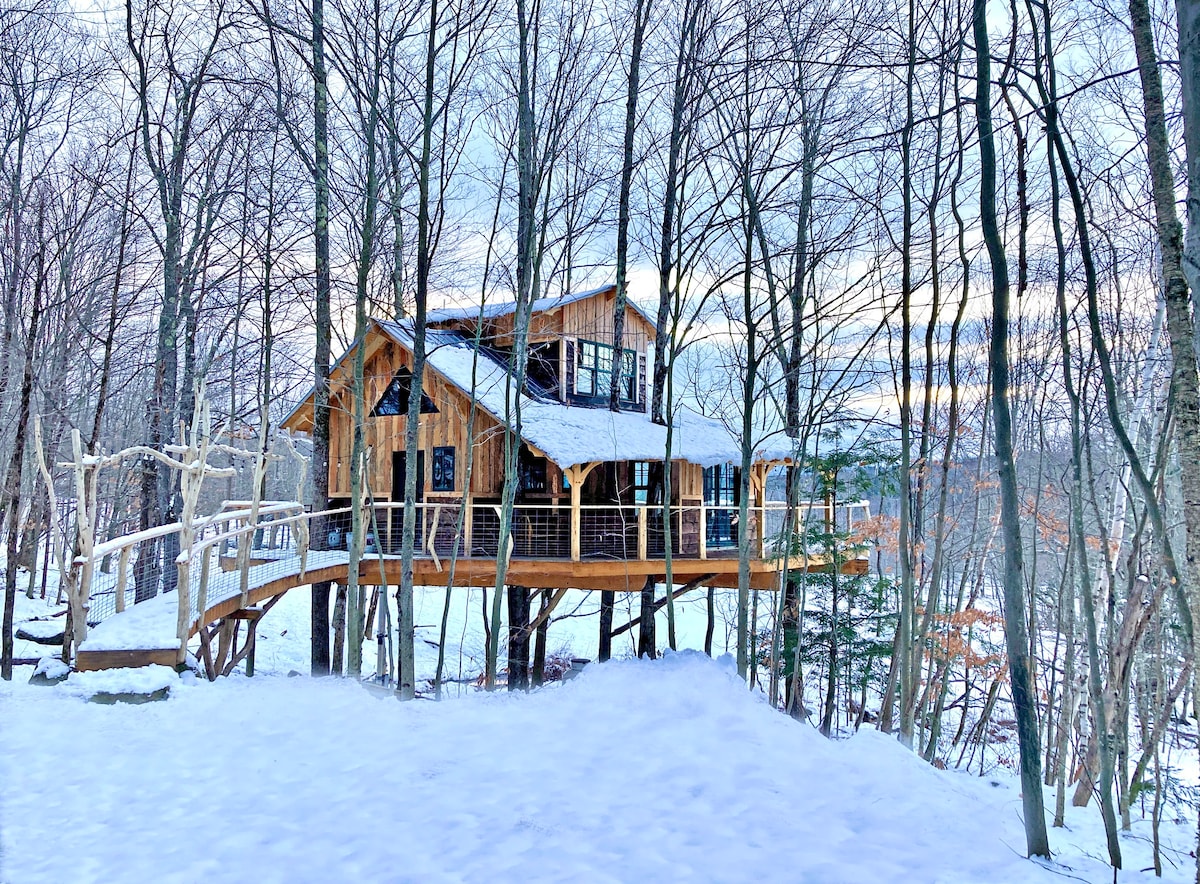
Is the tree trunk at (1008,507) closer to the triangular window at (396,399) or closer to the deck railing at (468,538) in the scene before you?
the deck railing at (468,538)

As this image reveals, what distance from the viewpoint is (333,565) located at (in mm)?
11102

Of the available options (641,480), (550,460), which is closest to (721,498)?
(641,480)

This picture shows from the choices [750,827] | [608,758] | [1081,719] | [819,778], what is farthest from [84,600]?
[1081,719]

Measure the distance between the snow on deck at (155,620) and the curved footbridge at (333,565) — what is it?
13 millimetres

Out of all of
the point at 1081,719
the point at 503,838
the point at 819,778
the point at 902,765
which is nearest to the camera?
the point at 503,838

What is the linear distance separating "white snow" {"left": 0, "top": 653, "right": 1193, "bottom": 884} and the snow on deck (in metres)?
0.65

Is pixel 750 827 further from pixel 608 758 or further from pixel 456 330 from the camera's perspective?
pixel 456 330

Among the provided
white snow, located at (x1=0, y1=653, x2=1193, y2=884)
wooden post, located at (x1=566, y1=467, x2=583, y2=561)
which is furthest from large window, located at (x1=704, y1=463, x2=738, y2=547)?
white snow, located at (x1=0, y1=653, x2=1193, y2=884)

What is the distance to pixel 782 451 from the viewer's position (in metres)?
15.1

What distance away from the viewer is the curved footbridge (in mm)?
6623

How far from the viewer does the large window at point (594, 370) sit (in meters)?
15.9

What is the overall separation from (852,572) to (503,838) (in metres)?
11.4

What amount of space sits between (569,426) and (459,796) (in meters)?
9.05

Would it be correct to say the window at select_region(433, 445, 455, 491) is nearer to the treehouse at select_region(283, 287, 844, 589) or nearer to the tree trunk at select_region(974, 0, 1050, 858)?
the treehouse at select_region(283, 287, 844, 589)
